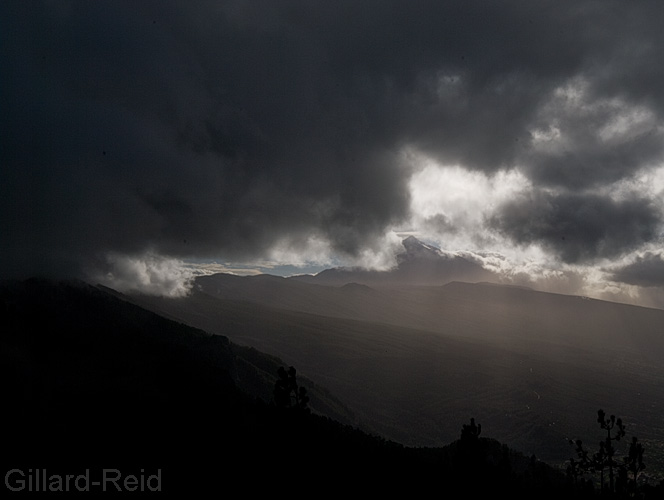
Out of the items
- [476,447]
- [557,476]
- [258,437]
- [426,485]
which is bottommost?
[557,476]

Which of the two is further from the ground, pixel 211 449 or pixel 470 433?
pixel 470 433

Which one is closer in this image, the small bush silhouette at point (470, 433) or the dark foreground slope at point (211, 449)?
the small bush silhouette at point (470, 433)

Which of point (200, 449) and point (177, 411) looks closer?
point (200, 449)

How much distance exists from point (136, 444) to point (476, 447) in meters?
88.5

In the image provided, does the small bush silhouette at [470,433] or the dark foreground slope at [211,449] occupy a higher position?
the small bush silhouette at [470,433]

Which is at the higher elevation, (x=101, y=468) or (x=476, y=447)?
(x=476, y=447)

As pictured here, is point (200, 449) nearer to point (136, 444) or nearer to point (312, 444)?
point (136, 444)

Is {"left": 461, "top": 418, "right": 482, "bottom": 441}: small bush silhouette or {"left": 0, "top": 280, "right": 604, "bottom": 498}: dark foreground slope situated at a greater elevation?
{"left": 461, "top": 418, "right": 482, "bottom": 441}: small bush silhouette

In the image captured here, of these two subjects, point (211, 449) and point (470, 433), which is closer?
point (470, 433)

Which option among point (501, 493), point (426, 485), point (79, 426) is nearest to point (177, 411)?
point (79, 426)

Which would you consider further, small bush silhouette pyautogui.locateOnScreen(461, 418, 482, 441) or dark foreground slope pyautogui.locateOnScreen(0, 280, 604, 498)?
dark foreground slope pyautogui.locateOnScreen(0, 280, 604, 498)

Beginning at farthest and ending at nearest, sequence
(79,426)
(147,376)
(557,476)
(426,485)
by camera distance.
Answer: (147,376), (557,476), (79,426), (426,485)

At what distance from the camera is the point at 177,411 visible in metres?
144

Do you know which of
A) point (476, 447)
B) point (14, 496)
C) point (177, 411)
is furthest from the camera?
point (177, 411)
